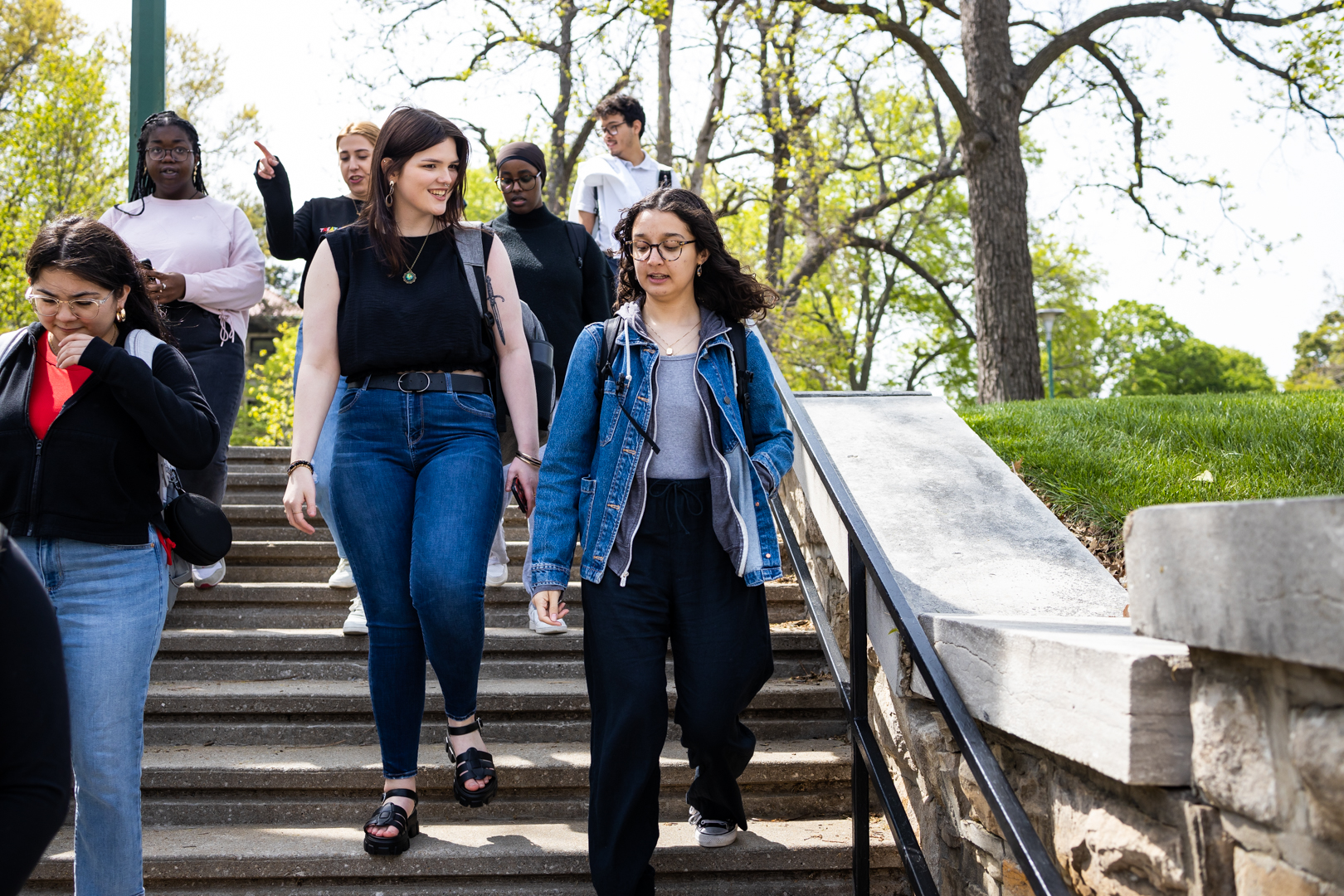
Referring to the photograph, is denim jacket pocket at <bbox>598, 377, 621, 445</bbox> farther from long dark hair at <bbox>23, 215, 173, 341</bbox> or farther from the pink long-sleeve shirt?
the pink long-sleeve shirt

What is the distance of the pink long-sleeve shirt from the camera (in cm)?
441

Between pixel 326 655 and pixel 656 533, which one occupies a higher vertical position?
pixel 656 533

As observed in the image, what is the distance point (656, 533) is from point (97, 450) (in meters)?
1.38

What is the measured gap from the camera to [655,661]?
2762 mm

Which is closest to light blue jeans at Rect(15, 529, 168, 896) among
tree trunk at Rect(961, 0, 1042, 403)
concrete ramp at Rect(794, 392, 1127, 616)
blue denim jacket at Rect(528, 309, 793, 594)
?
blue denim jacket at Rect(528, 309, 793, 594)

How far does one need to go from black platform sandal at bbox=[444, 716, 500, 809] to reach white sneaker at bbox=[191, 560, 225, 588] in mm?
2100

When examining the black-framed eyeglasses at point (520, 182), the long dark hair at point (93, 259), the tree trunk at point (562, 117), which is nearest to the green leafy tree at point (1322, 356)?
the tree trunk at point (562, 117)

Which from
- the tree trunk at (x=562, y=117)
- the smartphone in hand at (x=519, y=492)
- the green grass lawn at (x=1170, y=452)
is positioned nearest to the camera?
the smartphone in hand at (x=519, y=492)

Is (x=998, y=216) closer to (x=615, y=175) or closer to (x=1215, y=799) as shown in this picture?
(x=615, y=175)

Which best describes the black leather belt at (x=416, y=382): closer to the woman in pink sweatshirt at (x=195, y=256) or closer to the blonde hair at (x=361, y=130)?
the woman in pink sweatshirt at (x=195, y=256)

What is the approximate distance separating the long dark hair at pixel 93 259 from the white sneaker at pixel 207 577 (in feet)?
6.89

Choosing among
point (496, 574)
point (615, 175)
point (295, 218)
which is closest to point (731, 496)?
point (496, 574)

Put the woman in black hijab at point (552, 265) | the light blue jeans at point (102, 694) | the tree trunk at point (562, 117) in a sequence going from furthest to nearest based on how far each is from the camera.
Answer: the tree trunk at point (562, 117) → the woman in black hijab at point (552, 265) → the light blue jeans at point (102, 694)

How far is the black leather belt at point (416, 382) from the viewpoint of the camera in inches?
119
